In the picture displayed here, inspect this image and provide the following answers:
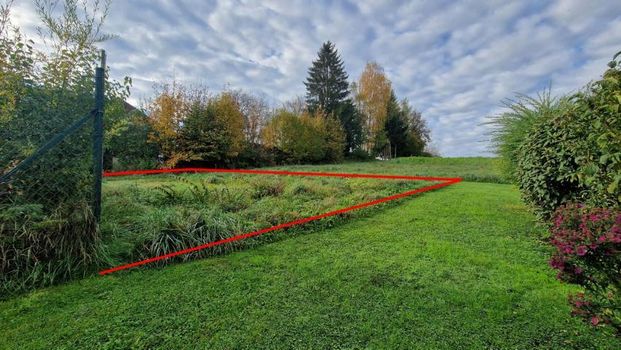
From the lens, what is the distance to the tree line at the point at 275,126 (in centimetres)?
1182

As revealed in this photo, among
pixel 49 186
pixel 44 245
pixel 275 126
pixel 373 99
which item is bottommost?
pixel 44 245

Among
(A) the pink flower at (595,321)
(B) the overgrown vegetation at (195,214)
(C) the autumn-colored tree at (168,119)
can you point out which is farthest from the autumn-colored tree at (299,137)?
(A) the pink flower at (595,321)

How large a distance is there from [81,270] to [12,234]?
0.61 metres

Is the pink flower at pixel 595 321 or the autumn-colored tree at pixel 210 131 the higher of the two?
the autumn-colored tree at pixel 210 131

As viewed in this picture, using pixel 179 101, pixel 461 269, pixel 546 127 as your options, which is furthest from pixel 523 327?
pixel 179 101

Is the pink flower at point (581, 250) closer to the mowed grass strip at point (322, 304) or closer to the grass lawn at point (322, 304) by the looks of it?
the grass lawn at point (322, 304)

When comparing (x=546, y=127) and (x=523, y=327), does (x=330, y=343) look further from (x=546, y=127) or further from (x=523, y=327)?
(x=546, y=127)

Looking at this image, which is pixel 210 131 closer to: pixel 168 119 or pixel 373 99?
pixel 168 119

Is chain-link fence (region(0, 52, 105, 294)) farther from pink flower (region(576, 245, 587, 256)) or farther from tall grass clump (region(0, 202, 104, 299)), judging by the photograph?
pink flower (region(576, 245, 587, 256))

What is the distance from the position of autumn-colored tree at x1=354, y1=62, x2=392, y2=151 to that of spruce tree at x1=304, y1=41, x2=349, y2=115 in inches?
65.7

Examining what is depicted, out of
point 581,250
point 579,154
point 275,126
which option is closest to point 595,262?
point 581,250

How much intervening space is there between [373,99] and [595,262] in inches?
1008

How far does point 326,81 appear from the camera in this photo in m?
26.3

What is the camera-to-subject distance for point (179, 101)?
1241 cm
